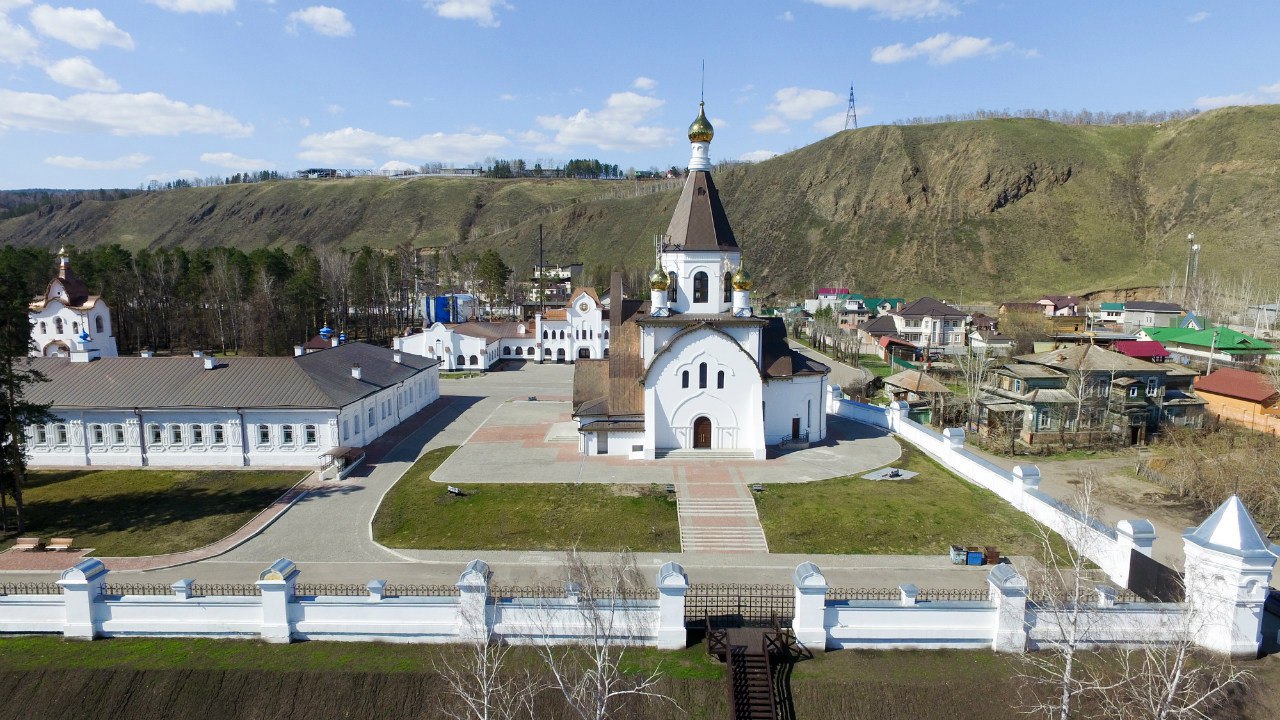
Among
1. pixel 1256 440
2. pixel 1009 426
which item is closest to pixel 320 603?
pixel 1009 426

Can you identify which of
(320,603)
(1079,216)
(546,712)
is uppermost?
(1079,216)

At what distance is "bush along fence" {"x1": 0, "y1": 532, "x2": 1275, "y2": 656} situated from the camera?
1287 cm

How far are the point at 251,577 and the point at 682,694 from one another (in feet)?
41.7

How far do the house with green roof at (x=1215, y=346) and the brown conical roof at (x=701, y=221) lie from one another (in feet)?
125

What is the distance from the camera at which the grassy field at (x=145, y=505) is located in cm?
2022

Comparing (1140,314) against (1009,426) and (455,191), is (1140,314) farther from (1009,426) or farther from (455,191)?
(455,191)

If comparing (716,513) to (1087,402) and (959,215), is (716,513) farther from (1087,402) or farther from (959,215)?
(959,215)

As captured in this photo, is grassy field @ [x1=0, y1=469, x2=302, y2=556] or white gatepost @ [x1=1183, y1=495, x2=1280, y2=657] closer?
white gatepost @ [x1=1183, y1=495, x2=1280, y2=657]

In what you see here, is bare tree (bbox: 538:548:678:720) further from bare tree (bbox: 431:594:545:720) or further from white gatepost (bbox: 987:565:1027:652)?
white gatepost (bbox: 987:565:1027:652)

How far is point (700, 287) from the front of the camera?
95.5 feet

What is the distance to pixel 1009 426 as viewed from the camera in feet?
105

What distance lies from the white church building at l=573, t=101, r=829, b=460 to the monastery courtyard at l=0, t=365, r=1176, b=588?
1.36 m

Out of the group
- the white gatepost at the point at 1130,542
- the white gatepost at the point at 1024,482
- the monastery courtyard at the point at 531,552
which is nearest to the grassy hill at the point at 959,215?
the white gatepost at the point at 1024,482

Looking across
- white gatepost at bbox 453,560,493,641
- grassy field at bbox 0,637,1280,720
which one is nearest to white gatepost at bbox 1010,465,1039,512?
grassy field at bbox 0,637,1280,720
